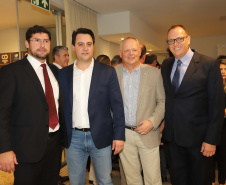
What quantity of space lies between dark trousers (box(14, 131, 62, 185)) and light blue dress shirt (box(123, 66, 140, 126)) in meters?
0.74

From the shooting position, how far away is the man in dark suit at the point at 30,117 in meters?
1.65

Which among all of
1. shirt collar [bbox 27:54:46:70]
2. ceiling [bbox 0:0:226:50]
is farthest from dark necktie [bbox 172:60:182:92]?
ceiling [bbox 0:0:226:50]

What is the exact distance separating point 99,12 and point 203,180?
570 cm

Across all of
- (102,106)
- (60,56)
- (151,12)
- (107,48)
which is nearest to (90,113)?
(102,106)

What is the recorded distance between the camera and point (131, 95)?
2256 millimetres

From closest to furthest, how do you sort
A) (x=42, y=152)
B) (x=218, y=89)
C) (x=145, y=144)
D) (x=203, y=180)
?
1. (x=42, y=152)
2. (x=218, y=89)
3. (x=203, y=180)
4. (x=145, y=144)

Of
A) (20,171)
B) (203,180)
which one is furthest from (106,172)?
(203,180)

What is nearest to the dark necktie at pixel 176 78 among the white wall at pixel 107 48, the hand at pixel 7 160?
the hand at pixel 7 160

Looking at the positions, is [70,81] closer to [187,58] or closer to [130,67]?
[130,67]

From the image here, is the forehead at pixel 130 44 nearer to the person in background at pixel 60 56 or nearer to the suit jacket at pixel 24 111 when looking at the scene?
the suit jacket at pixel 24 111

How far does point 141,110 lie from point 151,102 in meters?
0.14

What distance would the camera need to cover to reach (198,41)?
36.7 ft

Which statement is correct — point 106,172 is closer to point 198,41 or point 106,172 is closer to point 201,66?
point 201,66

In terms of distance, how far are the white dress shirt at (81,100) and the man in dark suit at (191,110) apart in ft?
2.65
